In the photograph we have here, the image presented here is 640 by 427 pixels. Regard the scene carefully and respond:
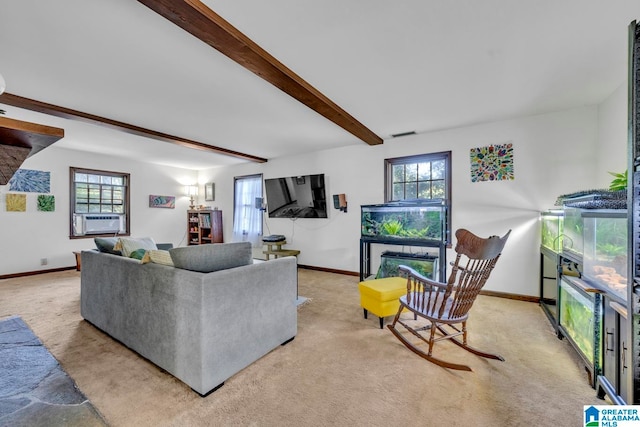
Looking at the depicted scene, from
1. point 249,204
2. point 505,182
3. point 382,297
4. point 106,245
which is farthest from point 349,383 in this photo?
point 249,204

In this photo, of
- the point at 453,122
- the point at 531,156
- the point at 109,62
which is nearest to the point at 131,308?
the point at 109,62

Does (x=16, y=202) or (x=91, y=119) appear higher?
(x=91, y=119)

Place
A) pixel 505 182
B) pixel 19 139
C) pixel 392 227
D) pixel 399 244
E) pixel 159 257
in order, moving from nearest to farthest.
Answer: pixel 19 139, pixel 159 257, pixel 505 182, pixel 399 244, pixel 392 227

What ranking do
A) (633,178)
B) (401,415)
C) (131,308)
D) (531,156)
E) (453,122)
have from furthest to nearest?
(453,122), (531,156), (131,308), (401,415), (633,178)

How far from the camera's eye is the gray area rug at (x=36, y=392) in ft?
4.72

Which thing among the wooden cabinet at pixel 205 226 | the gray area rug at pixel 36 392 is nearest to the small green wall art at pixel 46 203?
the wooden cabinet at pixel 205 226

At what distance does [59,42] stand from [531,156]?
15.5 feet

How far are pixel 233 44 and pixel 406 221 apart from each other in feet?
9.82

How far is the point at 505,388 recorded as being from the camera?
169 cm

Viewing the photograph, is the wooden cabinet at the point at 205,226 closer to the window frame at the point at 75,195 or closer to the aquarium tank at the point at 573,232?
the window frame at the point at 75,195

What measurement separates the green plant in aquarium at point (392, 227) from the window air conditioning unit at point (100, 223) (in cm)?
547

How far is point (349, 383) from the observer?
1730 mm

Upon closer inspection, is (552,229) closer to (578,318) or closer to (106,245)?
(578,318)

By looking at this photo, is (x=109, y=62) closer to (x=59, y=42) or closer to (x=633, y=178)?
(x=59, y=42)
